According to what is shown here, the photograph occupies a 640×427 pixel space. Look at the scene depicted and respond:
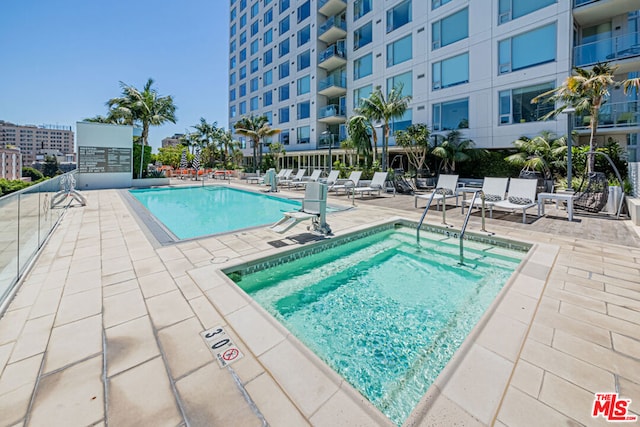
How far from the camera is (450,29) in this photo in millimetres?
16156

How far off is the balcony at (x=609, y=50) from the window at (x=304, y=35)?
19.6 metres

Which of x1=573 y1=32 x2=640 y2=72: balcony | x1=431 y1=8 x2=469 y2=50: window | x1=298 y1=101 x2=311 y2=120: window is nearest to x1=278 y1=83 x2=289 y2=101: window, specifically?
x1=298 y1=101 x2=311 y2=120: window

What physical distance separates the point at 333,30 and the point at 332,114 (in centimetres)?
662

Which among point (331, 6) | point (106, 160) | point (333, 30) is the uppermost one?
point (331, 6)

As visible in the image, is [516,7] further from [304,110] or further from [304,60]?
[304,60]

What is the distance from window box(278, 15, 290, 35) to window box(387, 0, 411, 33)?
1249cm

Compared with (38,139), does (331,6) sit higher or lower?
lower

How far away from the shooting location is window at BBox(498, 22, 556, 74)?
12906mm

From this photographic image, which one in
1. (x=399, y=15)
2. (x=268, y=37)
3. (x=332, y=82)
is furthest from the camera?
(x=268, y=37)

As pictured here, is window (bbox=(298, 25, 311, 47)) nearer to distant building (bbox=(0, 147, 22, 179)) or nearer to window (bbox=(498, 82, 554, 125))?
window (bbox=(498, 82, 554, 125))

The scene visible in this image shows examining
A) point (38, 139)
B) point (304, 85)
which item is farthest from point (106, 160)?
point (38, 139)

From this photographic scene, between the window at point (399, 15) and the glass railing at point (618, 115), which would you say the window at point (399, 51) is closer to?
the window at point (399, 15)

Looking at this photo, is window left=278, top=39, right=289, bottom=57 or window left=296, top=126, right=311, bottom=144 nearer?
window left=296, top=126, right=311, bottom=144

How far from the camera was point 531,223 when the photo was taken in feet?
21.8
